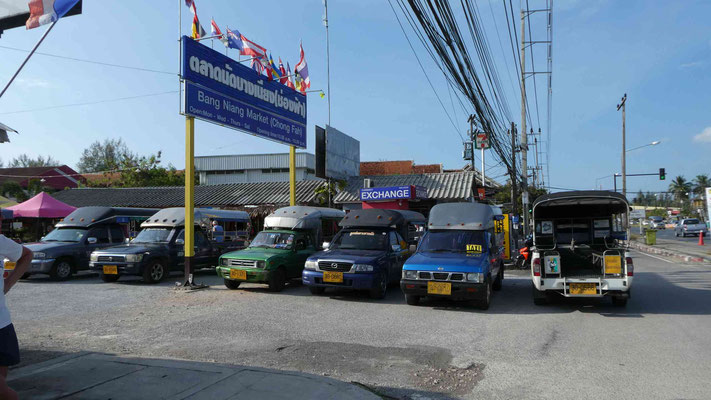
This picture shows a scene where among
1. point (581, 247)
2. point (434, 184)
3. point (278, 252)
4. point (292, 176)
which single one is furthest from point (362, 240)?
point (434, 184)

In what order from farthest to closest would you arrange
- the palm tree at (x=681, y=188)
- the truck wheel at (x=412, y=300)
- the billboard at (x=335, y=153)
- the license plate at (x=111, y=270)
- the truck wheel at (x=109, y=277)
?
the palm tree at (x=681, y=188) < the billboard at (x=335, y=153) < the truck wheel at (x=109, y=277) < the license plate at (x=111, y=270) < the truck wheel at (x=412, y=300)

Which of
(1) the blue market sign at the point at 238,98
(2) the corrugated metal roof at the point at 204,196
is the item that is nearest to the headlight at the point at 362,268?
(1) the blue market sign at the point at 238,98

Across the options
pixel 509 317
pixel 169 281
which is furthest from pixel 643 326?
pixel 169 281

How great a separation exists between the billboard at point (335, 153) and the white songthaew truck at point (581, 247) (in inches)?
520

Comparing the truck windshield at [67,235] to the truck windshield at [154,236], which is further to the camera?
the truck windshield at [67,235]

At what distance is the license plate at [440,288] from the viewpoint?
911 cm

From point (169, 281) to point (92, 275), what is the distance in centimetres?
338

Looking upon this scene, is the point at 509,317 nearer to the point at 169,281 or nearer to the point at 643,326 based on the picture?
the point at 643,326

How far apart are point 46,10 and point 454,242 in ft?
27.7

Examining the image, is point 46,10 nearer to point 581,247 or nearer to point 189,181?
point 189,181

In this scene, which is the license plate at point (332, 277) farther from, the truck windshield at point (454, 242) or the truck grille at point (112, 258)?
the truck grille at point (112, 258)

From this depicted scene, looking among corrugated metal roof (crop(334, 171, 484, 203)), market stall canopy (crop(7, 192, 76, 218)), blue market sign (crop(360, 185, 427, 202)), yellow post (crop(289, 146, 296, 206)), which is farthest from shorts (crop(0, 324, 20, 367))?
corrugated metal roof (crop(334, 171, 484, 203))

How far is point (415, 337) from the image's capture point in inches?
284

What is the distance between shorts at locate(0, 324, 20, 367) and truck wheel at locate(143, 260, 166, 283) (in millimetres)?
10177
